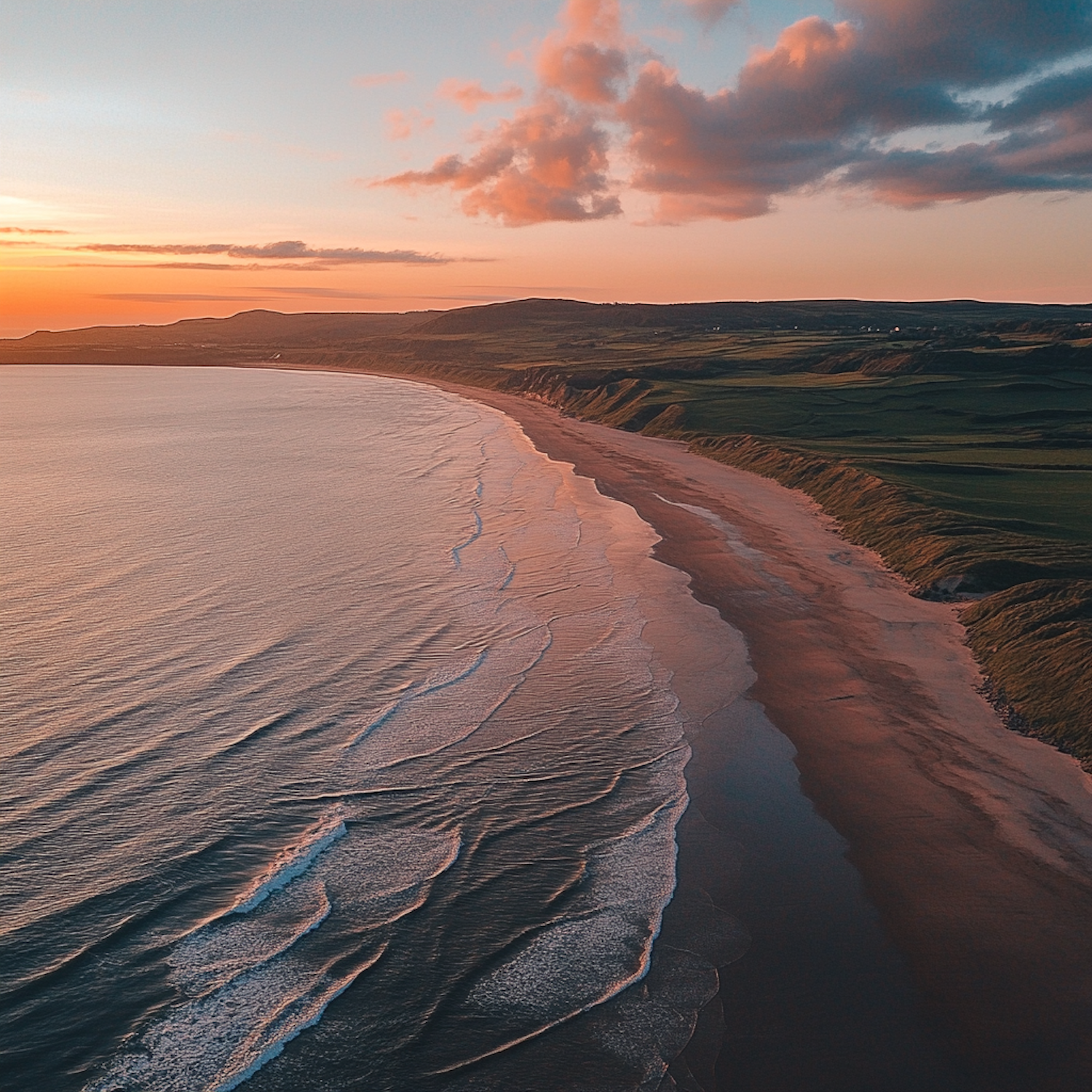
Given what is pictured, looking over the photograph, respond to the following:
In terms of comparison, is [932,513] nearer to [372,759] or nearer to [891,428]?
[372,759]

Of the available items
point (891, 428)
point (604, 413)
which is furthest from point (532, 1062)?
point (604, 413)

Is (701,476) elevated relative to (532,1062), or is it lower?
lower

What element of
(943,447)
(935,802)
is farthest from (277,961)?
(943,447)

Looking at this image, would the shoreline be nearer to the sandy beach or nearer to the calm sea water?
the sandy beach

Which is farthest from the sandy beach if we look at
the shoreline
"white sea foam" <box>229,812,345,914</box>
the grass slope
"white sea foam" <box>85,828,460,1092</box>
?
"white sea foam" <box>229,812,345,914</box>

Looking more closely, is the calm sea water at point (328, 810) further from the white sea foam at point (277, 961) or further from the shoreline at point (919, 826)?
the shoreline at point (919, 826)

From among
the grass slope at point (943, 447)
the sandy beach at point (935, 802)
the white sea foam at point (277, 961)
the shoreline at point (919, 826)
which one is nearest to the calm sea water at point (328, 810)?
the white sea foam at point (277, 961)
